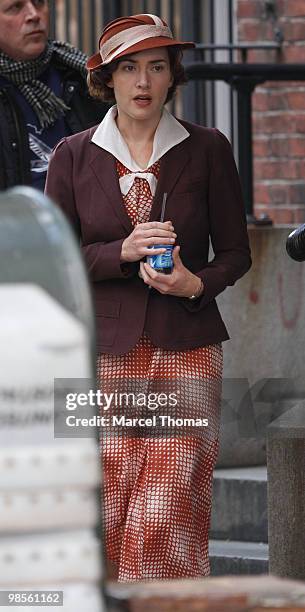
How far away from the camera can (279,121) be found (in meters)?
7.72

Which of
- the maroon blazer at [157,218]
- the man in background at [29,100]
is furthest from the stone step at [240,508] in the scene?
the man in background at [29,100]

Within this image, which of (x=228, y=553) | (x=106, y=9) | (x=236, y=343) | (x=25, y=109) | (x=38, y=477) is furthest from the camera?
(x=106, y=9)

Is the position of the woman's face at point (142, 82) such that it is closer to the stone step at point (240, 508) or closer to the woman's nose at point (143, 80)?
the woman's nose at point (143, 80)

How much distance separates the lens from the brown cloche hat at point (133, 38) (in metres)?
4.80

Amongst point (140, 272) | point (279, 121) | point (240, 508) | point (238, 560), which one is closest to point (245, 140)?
point (279, 121)

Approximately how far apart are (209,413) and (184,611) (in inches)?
95.6

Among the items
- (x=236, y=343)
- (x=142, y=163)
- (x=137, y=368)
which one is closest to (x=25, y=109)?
(x=142, y=163)

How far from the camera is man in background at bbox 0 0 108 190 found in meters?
5.20

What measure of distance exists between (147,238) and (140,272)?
15 cm

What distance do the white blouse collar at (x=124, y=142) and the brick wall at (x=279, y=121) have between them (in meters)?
2.71

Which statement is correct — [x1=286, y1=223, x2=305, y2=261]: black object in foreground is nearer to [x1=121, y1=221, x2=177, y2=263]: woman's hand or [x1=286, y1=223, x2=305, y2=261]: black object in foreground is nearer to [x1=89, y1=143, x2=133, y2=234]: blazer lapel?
[x1=121, y1=221, x2=177, y2=263]: woman's hand

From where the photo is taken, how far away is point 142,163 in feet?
16.1

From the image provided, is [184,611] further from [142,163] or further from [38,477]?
[142,163]

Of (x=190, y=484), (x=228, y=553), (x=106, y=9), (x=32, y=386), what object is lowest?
(x=228, y=553)
